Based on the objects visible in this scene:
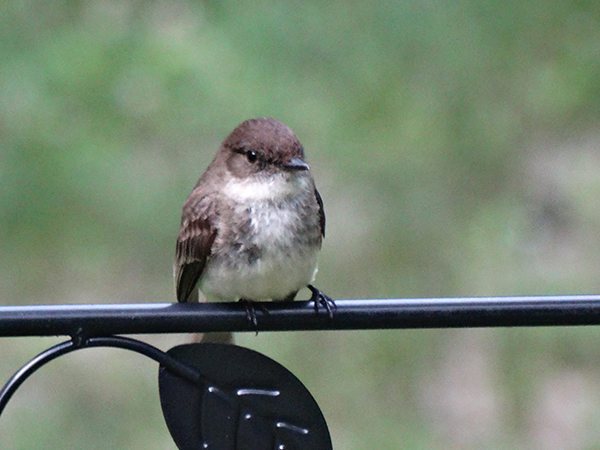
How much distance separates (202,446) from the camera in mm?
1959

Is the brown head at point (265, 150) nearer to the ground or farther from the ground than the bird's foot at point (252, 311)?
farther from the ground

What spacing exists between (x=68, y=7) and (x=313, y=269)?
2.34 m

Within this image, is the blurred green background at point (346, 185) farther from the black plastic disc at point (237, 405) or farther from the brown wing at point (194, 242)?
the black plastic disc at point (237, 405)

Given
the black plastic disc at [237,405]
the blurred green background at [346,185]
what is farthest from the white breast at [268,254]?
the blurred green background at [346,185]

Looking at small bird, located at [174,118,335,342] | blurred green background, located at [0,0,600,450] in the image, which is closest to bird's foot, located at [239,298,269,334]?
small bird, located at [174,118,335,342]

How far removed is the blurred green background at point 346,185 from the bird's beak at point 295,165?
1.48 meters

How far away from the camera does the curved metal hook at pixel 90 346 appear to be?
182 centimetres

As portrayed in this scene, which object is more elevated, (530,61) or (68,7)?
(68,7)

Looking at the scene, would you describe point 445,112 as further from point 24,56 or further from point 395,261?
point 24,56

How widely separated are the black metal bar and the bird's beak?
917mm

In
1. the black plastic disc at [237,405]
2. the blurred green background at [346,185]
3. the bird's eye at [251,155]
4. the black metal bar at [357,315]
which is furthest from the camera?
the blurred green background at [346,185]

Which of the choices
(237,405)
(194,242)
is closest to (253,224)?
(194,242)

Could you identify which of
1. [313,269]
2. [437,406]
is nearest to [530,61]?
[437,406]

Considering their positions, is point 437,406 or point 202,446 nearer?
point 202,446
